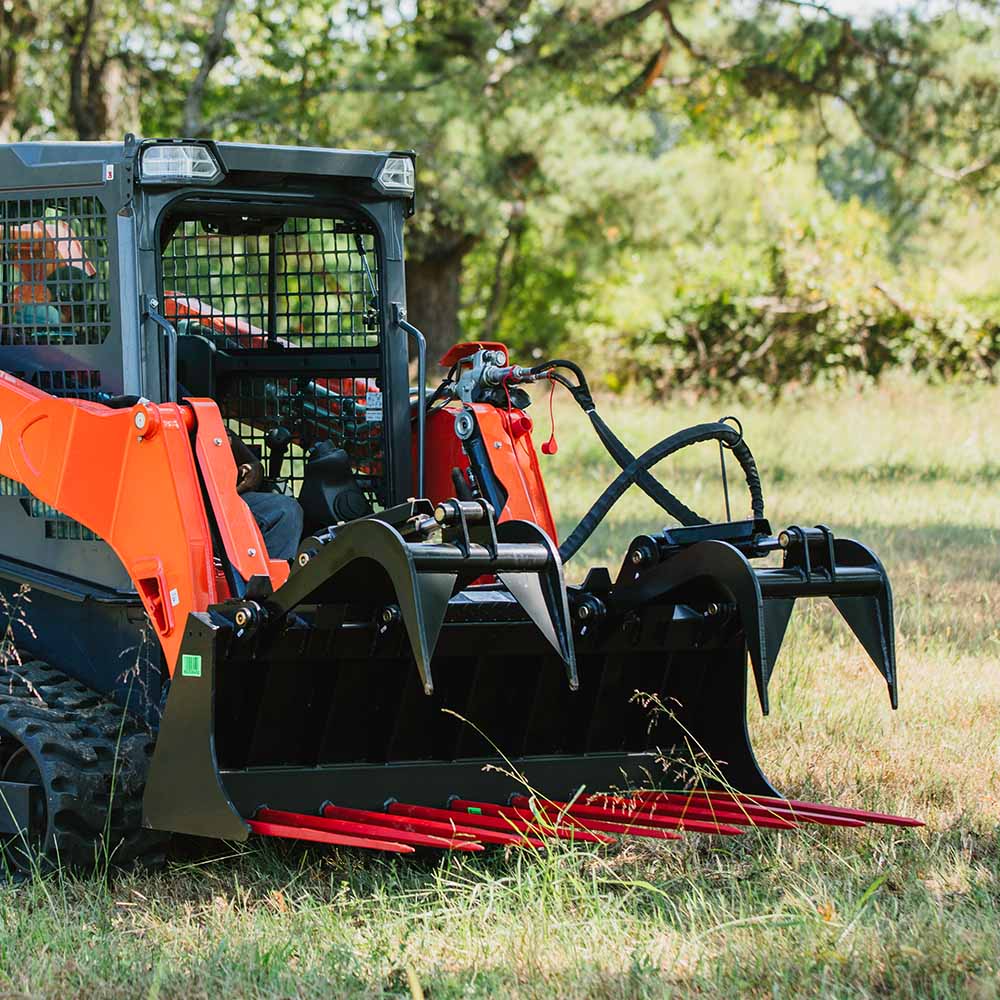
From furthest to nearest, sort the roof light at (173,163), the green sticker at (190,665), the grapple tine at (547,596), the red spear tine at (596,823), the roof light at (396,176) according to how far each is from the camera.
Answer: the roof light at (396,176) → the roof light at (173,163) → the red spear tine at (596,823) → the green sticker at (190,665) → the grapple tine at (547,596)

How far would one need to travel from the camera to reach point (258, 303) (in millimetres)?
5840

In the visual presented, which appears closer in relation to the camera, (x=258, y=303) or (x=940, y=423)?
(x=258, y=303)

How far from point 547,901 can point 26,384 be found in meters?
2.28


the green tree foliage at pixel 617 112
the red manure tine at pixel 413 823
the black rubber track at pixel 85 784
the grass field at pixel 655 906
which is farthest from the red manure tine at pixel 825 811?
the green tree foliage at pixel 617 112

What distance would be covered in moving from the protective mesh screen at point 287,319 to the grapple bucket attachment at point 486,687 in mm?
735

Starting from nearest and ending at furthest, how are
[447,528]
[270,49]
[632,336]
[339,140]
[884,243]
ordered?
1. [447,528]
2. [339,140]
3. [270,49]
4. [632,336]
5. [884,243]

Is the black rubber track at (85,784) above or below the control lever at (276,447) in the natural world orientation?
below

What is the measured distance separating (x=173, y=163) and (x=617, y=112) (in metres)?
15.1

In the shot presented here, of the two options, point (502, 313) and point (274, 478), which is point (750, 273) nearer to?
point (502, 313)

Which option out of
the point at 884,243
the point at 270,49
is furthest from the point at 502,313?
the point at 270,49

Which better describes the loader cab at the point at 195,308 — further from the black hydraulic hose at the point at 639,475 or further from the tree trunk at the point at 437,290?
the tree trunk at the point at 437,290

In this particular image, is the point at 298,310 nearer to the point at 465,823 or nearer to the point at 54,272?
the point at 54,272

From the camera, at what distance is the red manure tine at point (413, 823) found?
4559 mm

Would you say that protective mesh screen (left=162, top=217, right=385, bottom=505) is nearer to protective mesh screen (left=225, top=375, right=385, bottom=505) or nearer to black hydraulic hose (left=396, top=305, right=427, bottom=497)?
protective mesh screen (left=225, top=375, right=385, bottom=505)
